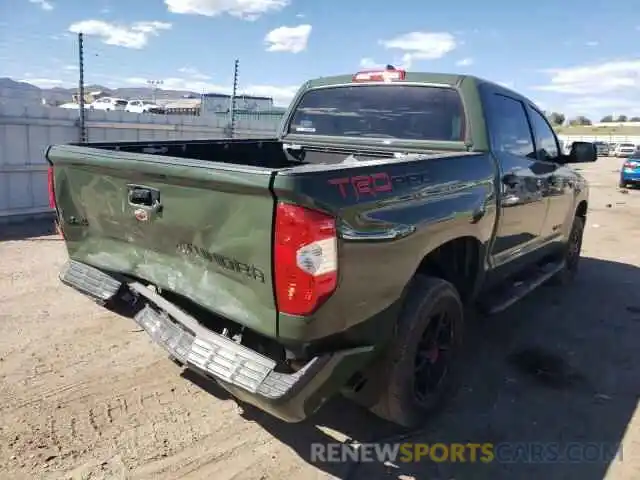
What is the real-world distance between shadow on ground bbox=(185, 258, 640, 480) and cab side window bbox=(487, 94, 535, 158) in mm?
1596

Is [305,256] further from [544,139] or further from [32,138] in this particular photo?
[32,138]

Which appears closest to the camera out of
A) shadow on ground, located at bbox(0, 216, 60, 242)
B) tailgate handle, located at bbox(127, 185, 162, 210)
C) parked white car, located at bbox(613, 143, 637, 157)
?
tailgate handle, located at bbox(127, 185, 162, 210)

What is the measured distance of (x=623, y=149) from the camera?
1746 inches

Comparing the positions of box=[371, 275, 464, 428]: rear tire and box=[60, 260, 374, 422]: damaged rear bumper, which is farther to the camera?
box=[371, 275, 464, 428]: rear tire

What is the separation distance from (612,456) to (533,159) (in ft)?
7.98

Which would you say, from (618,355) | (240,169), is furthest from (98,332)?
(618,355)

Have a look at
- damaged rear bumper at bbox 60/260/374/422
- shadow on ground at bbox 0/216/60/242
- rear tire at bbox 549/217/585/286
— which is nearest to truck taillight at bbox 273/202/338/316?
damaged rear bumper at bbox 60/260/374/422

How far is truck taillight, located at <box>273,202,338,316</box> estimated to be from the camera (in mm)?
2234

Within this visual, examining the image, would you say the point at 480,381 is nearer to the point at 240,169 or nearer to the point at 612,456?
the point at 612,456

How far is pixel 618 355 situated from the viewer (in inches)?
178

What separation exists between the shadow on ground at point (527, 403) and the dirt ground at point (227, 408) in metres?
0.01

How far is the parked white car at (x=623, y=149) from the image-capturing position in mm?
43719

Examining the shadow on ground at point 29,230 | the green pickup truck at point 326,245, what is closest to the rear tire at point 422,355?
the green pickup truck at point 326,245

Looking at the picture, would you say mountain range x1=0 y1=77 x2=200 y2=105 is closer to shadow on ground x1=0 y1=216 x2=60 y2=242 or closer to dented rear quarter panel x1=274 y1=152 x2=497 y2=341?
shadow on ground x1=0 y1=216 x2=60 y2=242
